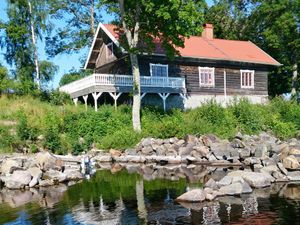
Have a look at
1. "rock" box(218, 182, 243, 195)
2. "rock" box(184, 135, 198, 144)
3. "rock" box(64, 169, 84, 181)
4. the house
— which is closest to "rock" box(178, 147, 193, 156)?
"rock" box(184, 135, 198, 144)

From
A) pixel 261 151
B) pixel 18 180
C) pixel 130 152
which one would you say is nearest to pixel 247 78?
pixel 130 152

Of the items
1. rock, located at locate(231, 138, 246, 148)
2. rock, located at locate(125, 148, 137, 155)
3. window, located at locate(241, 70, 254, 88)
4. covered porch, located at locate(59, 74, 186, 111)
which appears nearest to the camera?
rock, located at locate(231, 138, 246, 148)

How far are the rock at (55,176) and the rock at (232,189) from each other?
27.6ft

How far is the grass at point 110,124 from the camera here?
2852 centimetres

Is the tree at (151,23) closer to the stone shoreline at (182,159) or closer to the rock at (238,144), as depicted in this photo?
the stone shoreline at (182,159)

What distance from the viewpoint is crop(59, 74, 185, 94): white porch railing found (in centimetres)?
3269

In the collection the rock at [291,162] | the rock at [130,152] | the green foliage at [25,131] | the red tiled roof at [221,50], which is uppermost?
the red tiled roof at [221,50]

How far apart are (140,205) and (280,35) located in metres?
37.1

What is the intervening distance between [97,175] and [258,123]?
595 inches

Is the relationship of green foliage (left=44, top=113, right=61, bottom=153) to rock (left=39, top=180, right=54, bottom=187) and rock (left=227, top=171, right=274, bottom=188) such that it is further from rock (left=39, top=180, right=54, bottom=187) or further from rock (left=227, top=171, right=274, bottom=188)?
rock (left=227, top=171, right=274, bottom=188)

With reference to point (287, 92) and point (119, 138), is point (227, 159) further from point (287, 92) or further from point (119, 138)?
point (287, 92)

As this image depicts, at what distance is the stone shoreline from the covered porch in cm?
605

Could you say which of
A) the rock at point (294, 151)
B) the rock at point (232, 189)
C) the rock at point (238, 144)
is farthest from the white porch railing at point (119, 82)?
the rock at point (232, 189)

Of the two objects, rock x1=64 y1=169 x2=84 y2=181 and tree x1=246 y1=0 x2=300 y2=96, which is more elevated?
tree x1=246 y1=0 x2=300 y2=96
